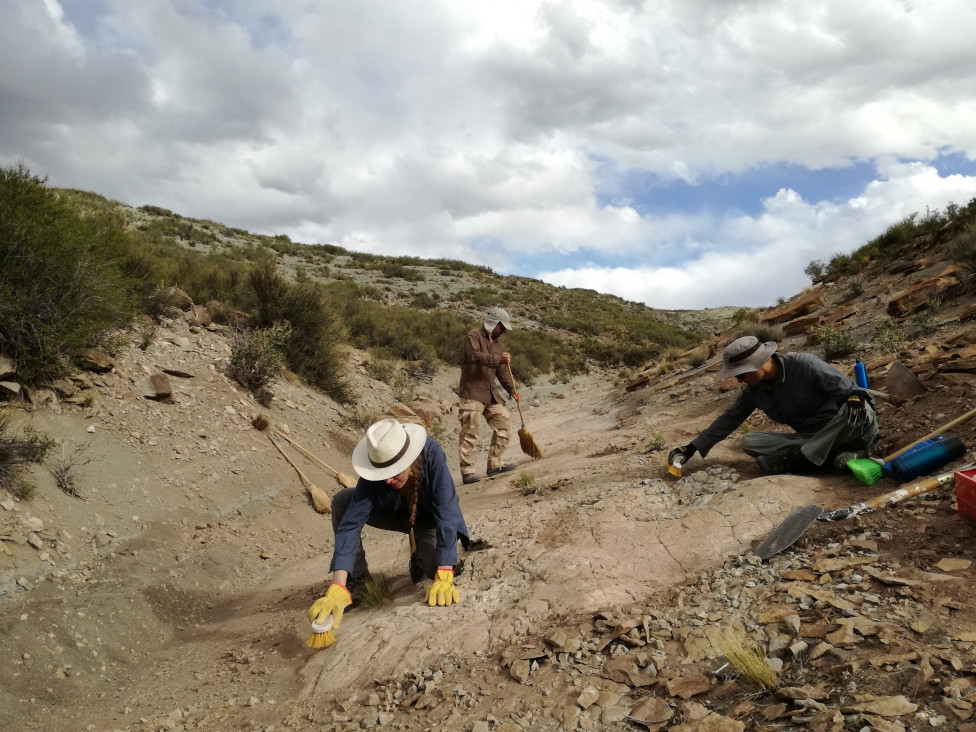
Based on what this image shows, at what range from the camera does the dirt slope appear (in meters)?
2.84

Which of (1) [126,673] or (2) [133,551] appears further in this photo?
(2) [133,551]

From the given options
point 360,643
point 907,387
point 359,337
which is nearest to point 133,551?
point 360,643

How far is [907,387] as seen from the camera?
5.73 meters

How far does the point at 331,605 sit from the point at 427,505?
941mm

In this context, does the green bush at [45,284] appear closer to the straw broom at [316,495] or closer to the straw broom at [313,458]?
the straw broom at [313,458]

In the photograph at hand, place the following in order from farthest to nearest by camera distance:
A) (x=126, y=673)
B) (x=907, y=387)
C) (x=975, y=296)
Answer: (x=975, y=296) → (x=907, y=387) → (x=126, y=673)

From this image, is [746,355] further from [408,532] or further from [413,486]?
[408,532]

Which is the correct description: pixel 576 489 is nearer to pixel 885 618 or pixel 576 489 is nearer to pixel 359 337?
pixel 885 618

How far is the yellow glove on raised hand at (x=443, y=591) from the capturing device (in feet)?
12.3

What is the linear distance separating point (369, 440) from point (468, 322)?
1684 cm

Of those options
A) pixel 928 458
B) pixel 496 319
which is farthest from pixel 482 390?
pixel 928 458

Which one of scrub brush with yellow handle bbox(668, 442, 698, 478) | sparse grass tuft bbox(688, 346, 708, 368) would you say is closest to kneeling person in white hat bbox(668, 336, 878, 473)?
scrub brush with yellow handle bbox(668, 442, 698, 478)

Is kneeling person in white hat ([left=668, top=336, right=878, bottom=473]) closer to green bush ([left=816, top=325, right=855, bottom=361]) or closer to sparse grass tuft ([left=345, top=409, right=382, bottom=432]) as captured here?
green bush ([left=816, top=325, right=855, bottom=361])

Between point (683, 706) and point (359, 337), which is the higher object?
point (359, 337)
